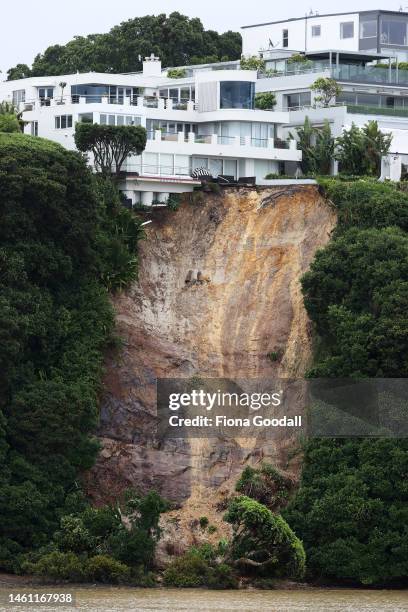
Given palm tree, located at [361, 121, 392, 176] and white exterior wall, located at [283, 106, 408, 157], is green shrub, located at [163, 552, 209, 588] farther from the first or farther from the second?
white exterior wall, located at [283, 106, 408, 157]

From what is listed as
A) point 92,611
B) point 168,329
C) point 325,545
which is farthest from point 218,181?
point 92,611

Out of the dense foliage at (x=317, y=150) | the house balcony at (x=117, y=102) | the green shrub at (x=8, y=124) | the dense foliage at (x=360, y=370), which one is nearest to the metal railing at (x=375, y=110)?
the dense foliage at (x=317, y=150)

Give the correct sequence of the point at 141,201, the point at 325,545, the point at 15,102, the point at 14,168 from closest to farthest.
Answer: the point at 325,545 → the point at 14,168 → the point at 141,201 → the point at 15,102

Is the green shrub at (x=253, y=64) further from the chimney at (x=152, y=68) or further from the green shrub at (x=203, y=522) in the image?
the green shrub at (x=203, y=522)

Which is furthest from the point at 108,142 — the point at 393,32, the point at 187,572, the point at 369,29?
the point at 393,32

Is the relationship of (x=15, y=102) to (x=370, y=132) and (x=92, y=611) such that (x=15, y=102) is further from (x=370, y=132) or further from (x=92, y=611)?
(x=92, y=611)

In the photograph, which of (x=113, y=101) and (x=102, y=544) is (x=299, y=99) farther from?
(x=102, y=544)

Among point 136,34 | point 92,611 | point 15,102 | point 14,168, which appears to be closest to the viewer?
point 92,611
